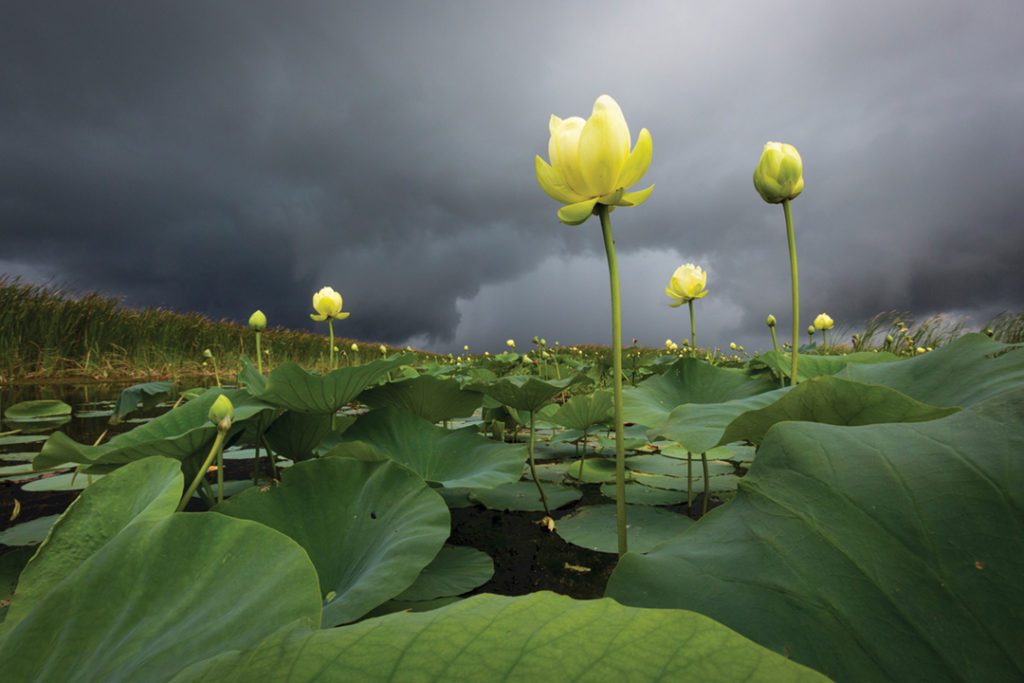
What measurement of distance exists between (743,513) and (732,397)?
1.02m

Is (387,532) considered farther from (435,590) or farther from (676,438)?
(676,438)

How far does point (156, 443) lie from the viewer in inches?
37.0

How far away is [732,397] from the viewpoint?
54.4 inches

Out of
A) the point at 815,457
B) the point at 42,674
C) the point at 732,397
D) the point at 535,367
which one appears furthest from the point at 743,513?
the point at 535,367

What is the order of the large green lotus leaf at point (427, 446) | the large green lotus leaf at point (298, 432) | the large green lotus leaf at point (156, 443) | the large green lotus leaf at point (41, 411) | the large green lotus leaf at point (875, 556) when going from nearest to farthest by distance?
1. the large green lotus leaf at point (875, 556)
2. the large green lotus leaf at point (156, 443)
3. the large green lotus leaf at point (427, 446)
4. the large green lotus leaf at point (298, 432)
5. the large green lotus leaf at point (41, 411)

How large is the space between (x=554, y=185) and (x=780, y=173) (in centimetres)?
48

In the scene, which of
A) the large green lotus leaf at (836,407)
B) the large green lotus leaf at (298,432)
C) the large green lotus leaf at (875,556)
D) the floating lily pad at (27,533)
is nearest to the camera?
the large green lotus leaf at (875,556)

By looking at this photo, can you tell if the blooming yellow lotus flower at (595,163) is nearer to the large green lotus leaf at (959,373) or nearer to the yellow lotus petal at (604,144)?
the yellow lotus petal at (604,144)

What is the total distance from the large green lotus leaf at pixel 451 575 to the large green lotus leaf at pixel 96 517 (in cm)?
38

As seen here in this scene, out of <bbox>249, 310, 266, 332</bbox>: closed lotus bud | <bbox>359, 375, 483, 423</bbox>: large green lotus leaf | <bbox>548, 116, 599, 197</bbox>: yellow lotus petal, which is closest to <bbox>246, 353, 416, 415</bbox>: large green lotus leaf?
<bbox>359, 375, 483, 423</bbox>: large green lotus leaf

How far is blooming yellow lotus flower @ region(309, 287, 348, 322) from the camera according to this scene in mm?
2027

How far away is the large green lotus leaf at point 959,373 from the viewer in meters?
0.76

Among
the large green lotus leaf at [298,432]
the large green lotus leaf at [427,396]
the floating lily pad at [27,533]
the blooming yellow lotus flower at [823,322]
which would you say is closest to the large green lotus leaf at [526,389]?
the large green lotus leaf at [427,396]

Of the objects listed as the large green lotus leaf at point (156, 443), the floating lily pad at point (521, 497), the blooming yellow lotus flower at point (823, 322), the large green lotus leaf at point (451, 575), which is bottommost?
the floating lily pad at point (521, 497)
